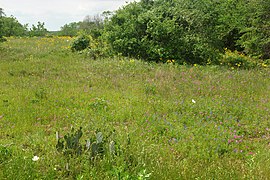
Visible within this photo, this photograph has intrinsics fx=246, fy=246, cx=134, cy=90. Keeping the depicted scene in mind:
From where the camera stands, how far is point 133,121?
18.1 ft

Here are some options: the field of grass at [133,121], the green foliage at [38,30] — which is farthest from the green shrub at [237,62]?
the green foliage at [38,30]

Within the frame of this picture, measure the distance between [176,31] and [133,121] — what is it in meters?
7.71

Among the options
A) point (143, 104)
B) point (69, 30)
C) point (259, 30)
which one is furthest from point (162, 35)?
point (69, 30)

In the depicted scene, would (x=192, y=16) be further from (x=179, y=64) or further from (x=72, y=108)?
(x=72, y=108)

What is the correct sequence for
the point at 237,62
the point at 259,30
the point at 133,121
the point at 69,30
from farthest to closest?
1. the point at 69,30
2. the point at 259,30
3. the point at 237,62
4. the point at 133,121

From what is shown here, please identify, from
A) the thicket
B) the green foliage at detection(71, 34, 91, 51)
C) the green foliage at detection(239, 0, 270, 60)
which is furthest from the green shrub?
the green foliage at detection(71, 34, 91, 51)

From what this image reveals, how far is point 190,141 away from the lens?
4672 millimetres

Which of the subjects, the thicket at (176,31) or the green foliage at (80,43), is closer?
the thicket at (176,31)

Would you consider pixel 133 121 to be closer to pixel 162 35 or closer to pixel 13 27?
pixel 162 35

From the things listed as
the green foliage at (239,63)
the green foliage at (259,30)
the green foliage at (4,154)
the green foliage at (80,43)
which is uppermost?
the green foliage at (259,30)

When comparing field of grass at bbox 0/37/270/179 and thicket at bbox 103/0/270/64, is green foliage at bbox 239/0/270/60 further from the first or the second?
field of grass at bbox 0/37/270/179

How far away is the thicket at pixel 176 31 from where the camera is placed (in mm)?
11992

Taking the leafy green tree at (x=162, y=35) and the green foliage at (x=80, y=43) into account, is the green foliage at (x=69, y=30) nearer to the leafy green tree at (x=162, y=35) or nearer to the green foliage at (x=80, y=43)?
the green foliage at (x=80, y=43)

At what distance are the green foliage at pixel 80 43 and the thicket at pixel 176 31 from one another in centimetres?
233
